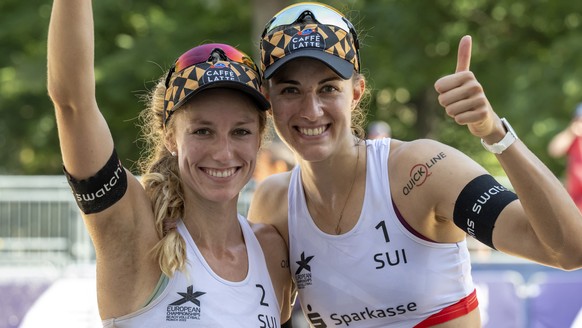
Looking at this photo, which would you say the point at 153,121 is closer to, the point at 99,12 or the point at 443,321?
the point at 443,321

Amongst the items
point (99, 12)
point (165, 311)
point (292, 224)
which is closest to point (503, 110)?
point (99, 12)

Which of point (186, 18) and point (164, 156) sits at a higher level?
point (186, 18)

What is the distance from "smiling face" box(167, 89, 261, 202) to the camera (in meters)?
3.33

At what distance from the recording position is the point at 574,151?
33.2 ft

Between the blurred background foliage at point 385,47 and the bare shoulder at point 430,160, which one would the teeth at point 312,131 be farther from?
the blurred background foliage at point 385,47

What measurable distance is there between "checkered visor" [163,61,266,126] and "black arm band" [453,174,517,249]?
0.82 meters

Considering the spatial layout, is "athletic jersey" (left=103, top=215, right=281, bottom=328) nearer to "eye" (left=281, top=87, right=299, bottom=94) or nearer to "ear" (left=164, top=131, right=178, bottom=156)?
"ear" (left=164, top=131, right=178, bottom=156)

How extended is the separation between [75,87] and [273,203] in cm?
138

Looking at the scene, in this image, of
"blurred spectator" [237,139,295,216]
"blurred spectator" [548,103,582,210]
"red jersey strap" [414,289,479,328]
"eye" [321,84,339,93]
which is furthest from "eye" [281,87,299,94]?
"blurred spectator" [548,103,582,210]

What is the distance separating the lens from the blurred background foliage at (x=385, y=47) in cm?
1241

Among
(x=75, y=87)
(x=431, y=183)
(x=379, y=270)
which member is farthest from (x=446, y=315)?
(x=75, y=87)

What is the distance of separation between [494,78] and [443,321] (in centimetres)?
1059

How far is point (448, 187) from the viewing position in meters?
3.47

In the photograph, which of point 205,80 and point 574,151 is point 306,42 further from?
point 574,151
